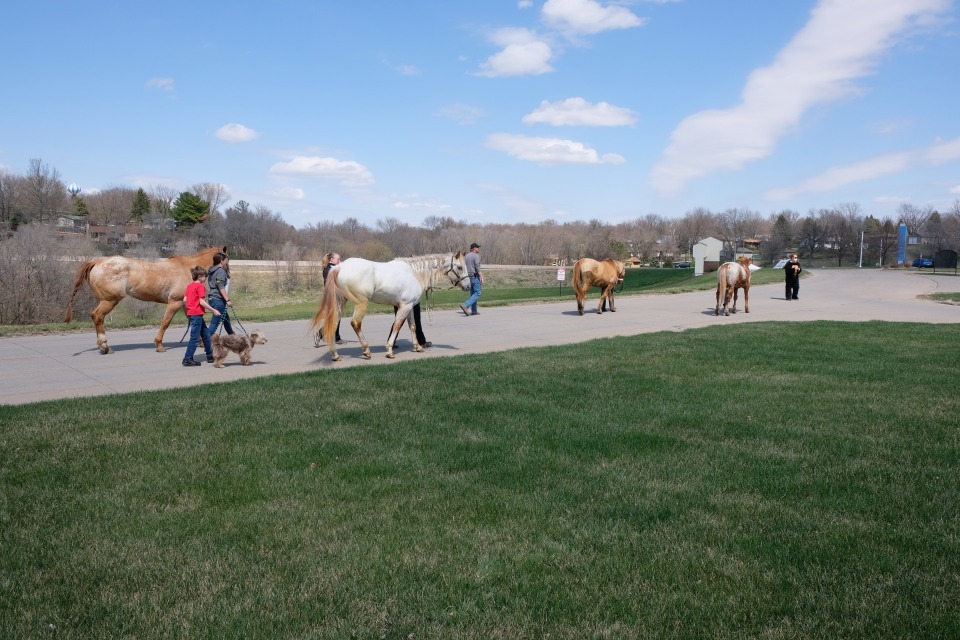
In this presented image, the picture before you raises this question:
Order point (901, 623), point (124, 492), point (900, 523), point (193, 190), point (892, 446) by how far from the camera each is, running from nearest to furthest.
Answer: point (901, 623) → point (900, 523) → point (124, 492) → point (892, 446) → point (193, 190)

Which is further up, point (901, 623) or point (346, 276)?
point (346, 276)

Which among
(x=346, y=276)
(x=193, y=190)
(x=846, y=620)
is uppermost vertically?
(x=193, y=190)

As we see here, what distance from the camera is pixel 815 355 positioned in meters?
11.5

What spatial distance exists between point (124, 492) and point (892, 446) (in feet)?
22.1

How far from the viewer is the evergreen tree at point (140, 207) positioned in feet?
386

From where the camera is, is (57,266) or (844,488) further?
(57,266)

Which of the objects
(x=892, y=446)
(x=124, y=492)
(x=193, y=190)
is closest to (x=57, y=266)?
(x=124, y=492)

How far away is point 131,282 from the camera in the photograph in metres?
12.6

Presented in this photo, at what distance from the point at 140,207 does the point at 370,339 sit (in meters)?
121

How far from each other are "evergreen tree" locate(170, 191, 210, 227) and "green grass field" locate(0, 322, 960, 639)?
103997mm

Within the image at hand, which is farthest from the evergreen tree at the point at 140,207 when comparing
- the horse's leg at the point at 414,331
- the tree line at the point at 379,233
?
the horse's leg at the point at 414,331

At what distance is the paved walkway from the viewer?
32.8 feet

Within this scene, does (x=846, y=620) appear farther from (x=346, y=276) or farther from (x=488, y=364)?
(x=346, y=276)

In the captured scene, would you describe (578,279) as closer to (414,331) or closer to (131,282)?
(414,331)
